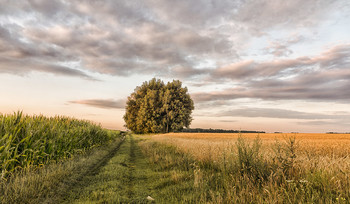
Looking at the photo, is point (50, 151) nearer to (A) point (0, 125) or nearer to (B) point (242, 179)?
(A) point (0, 125)

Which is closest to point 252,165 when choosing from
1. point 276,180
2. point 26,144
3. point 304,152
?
point 276,180

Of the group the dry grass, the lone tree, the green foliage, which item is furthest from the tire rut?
the lone tree

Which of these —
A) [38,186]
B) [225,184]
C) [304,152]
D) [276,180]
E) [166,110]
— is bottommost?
[38,186]

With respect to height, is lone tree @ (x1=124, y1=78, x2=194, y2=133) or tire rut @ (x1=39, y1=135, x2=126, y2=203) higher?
lone tree @ (x1=124, y1=78, x2=194, y2=133)

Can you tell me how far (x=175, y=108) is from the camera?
1922 inches

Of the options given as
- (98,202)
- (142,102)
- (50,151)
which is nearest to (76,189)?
(98,202)

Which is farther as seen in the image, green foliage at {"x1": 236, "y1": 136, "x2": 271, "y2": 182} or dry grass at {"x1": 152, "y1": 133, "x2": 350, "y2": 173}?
green foliage at {"x1": 236, "y1": 136, "x2": 271, "y2": 182}

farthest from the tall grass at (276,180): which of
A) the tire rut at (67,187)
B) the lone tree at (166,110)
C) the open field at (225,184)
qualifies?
the lone tree at (166,110)

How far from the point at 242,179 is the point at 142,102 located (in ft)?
161

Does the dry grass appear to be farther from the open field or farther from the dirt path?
the dirt path

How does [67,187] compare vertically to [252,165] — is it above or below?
below

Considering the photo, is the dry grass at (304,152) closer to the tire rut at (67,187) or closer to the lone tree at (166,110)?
the tire rut at (67,187)

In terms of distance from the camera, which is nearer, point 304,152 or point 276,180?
point 276,180

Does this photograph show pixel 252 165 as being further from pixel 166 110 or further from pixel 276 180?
pixel 166 110
